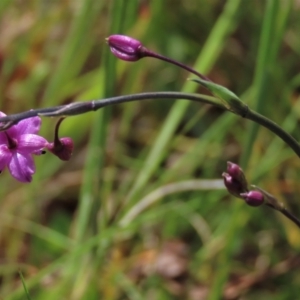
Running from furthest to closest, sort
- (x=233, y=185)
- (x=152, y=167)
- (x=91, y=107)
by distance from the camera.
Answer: (x=152, y=167), (x=233, y=185), (x=91, y=107)

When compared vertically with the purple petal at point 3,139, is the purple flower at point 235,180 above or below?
above

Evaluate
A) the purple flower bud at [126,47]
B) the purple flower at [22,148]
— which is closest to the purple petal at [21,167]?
→ the purple flower at [22,148]

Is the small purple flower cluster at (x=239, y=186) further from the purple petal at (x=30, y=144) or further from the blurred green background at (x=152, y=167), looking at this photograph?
the blurred green background at (x=152, y=167)

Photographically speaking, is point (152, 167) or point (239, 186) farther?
point (152, 167)

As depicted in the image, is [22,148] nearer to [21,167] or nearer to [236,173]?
[21,167]

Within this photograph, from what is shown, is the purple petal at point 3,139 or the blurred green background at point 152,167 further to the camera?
the blurred green background at point 152,167

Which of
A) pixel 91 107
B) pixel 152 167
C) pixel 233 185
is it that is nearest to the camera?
pixel 91 107

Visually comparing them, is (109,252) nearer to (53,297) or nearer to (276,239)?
(53,297)

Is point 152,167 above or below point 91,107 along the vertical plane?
below

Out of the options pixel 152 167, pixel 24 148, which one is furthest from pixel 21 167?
pixel 152 167
